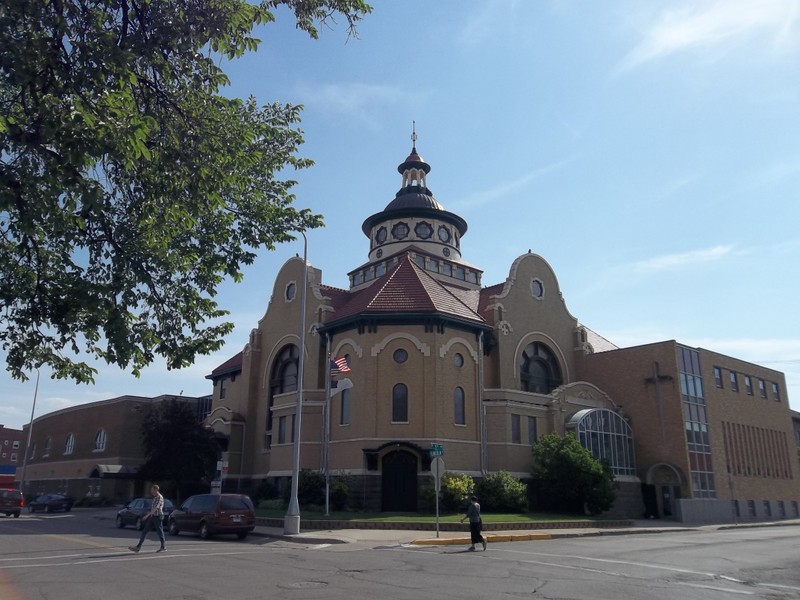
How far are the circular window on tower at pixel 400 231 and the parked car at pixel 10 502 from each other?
27294mm

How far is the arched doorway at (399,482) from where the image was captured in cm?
3117

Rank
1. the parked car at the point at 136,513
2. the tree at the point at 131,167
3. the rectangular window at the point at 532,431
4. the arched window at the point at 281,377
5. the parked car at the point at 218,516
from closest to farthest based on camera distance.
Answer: the tree at the point at 131,167, the parked car at the point at 218,516, the parked car at the point at 136,513, the rectangular window at the point at 532,431, the arched window at the point at 281,377

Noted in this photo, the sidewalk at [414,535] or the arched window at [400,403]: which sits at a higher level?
the arched window at [400,403]

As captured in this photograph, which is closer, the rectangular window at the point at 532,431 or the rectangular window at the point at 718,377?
the rectangular window at the point at 532,431

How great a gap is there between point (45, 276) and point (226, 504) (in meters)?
12.8

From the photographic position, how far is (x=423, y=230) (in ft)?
152

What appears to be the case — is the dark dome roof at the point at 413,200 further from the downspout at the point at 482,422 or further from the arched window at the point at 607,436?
the arched window at the point at 607,436

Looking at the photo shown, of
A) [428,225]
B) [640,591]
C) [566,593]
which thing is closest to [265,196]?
[566,593]

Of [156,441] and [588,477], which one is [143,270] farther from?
[156,441]

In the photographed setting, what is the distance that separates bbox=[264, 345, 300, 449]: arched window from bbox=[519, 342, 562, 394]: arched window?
44.7ft

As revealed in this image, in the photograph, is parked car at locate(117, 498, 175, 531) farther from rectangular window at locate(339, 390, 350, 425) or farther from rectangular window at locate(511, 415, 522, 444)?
rectangular window at locate(511, 415, 522, 444)

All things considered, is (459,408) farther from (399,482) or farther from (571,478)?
(571,478)

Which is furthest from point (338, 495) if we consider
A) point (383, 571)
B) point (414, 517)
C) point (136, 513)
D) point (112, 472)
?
point (112, 472)

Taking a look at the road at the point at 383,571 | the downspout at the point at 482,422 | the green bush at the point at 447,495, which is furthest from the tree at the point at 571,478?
the road at the point at 383,571
